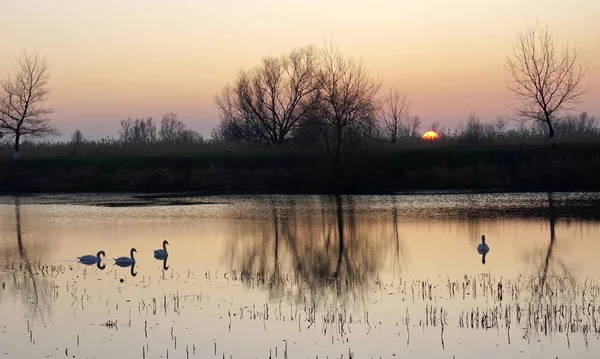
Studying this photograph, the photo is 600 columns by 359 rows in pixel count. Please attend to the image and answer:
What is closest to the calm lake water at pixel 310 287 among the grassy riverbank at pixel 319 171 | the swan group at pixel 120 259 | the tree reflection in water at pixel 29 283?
the tree reflection in water at pixel 29 283

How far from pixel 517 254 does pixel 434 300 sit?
7.81 m

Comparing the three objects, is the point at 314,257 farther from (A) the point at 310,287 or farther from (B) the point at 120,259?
(B) the point at 120,259

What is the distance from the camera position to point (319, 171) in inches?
2226

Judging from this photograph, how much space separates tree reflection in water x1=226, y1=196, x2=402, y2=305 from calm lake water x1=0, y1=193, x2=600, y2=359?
0.23 ft

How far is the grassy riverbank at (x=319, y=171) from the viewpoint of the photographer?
52.2m

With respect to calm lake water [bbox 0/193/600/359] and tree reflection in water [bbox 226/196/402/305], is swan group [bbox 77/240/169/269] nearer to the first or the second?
calm lake water [bbox 0/193/600/359]

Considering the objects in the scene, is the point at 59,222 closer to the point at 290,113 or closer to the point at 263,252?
the point at 263,252

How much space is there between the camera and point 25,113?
221ft

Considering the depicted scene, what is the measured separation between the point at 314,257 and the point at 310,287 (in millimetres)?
5491

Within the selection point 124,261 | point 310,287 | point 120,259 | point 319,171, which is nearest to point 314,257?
point 310,287

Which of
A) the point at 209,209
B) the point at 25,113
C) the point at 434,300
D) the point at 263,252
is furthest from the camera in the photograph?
the point at 25,113

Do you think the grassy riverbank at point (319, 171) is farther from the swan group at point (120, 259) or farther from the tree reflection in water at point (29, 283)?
the tree reflection in water at point (29, 283)

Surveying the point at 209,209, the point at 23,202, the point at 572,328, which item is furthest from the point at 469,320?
the point at 23,202

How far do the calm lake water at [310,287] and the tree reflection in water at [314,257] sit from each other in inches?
2.8
